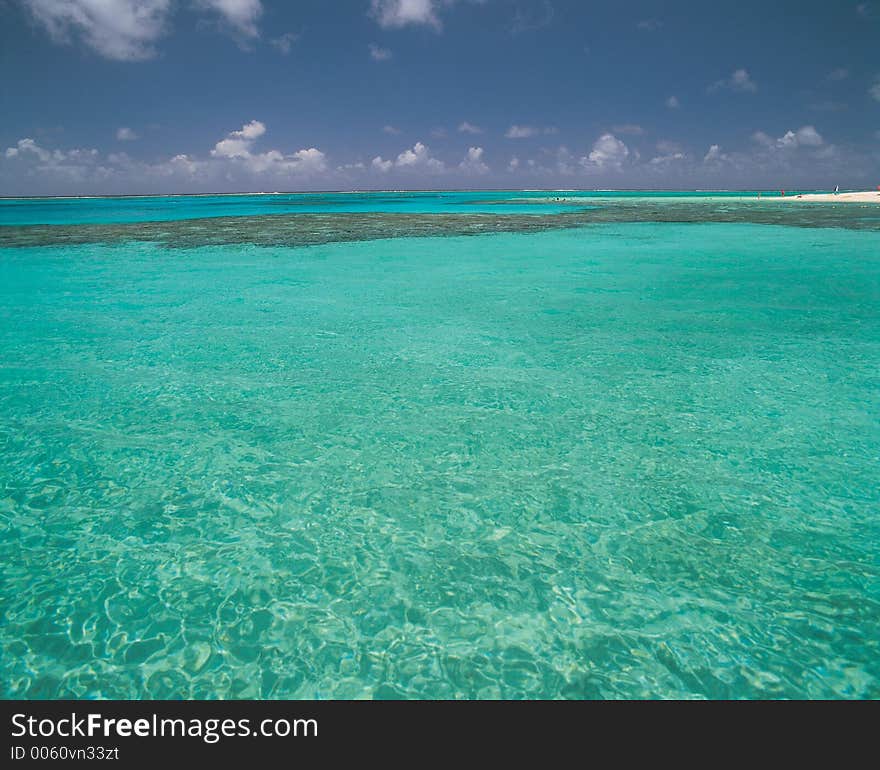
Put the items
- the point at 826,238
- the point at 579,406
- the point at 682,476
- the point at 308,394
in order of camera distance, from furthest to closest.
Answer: the point at 826,238 < the point at 308,394 < the point at 579,406 < the point at 682,476

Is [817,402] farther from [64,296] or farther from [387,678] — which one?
[64,296]

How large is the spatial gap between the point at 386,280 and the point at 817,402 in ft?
48.2

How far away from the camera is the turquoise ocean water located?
Answer: 4023 millimetres

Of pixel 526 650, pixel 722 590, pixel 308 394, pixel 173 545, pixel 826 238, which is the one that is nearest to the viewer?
pixel 526 650

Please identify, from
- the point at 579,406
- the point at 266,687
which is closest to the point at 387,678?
the point at 266,687

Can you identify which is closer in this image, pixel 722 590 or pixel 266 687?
pixel 266 687

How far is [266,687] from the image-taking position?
151 inches

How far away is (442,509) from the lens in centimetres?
579

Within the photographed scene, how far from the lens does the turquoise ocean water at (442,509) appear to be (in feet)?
13.2
